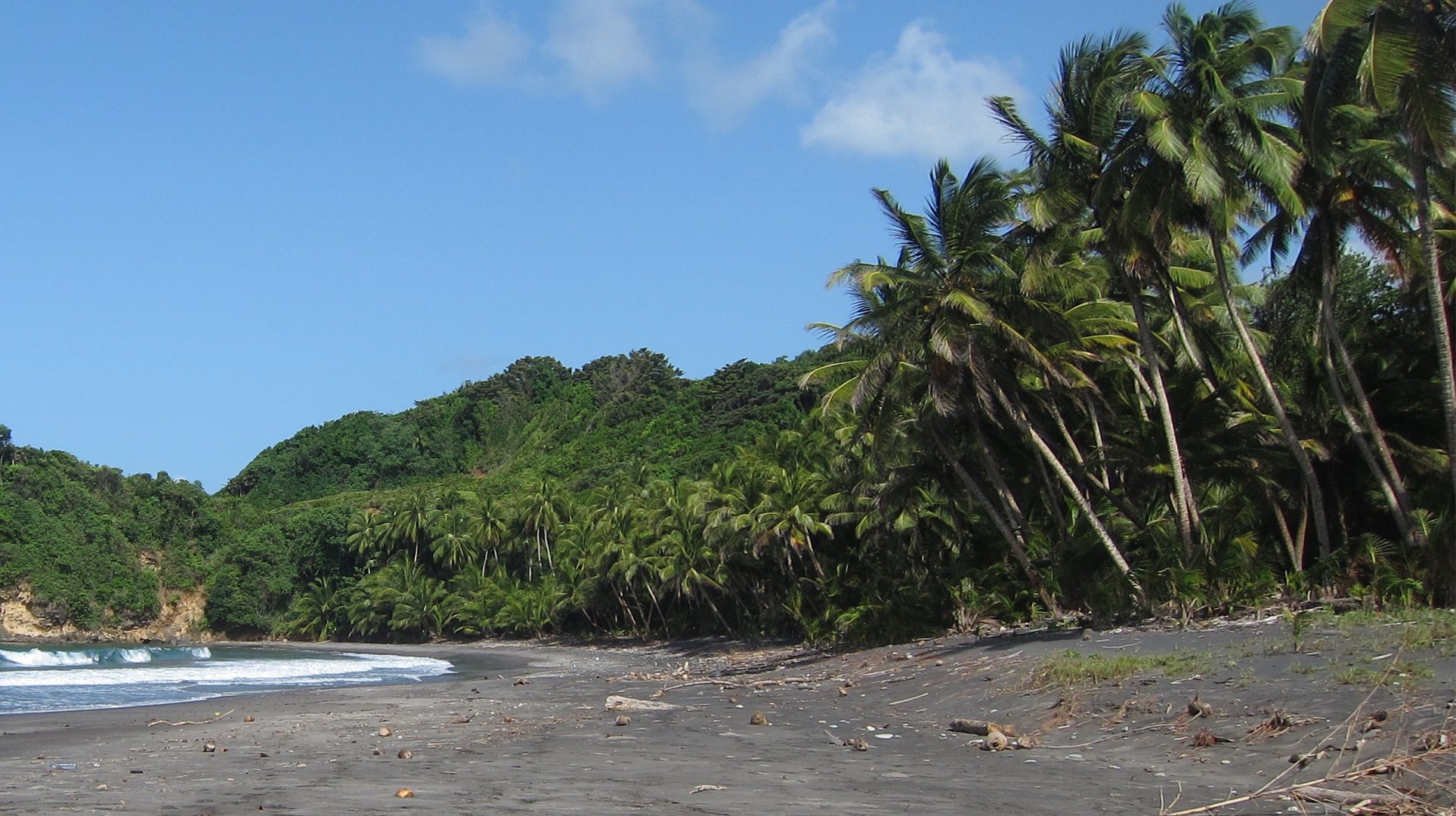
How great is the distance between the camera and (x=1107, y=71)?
20.6m

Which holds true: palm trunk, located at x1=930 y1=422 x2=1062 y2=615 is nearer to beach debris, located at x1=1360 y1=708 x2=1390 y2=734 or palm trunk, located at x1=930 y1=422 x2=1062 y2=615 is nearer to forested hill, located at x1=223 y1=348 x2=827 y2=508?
beach debris, located at x1=1360 y1=708 x2=1390 y2=734

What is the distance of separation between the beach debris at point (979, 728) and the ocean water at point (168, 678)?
1717 cm

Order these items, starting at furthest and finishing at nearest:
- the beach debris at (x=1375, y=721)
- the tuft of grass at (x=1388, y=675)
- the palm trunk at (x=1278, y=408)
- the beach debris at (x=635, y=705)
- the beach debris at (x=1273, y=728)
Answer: the palm trunk at (x=1278, y=408) → the beach debris at (x=635, y=705) → the tuft of grass at (x=1388, y=675) → the beach debris at (x=1273, y=728) → the beach debris at (x=1375, y=721)

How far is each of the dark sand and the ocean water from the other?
5.42 meters

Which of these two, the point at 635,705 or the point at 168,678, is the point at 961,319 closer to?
the point at 635,705

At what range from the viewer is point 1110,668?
13.9 meters

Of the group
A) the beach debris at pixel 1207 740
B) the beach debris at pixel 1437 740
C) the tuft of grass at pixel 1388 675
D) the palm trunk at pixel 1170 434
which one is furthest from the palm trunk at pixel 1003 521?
the beach debris at pixel 1437 740

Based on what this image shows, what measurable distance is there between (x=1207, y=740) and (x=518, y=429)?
111 meters

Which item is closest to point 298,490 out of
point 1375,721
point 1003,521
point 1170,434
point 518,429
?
point 518,429

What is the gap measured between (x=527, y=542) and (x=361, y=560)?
1924 centimetres

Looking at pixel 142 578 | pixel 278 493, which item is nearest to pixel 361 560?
pixel 142 578

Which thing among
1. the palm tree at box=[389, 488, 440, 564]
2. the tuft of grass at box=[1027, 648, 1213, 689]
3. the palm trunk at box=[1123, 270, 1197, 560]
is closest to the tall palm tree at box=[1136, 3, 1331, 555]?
the palm trunk at box=[1123, 270, 1197, 560]

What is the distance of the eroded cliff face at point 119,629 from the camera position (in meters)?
79.2

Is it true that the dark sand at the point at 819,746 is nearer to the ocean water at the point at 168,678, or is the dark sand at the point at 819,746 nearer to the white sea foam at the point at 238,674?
the ocean water at the point at 168,678
